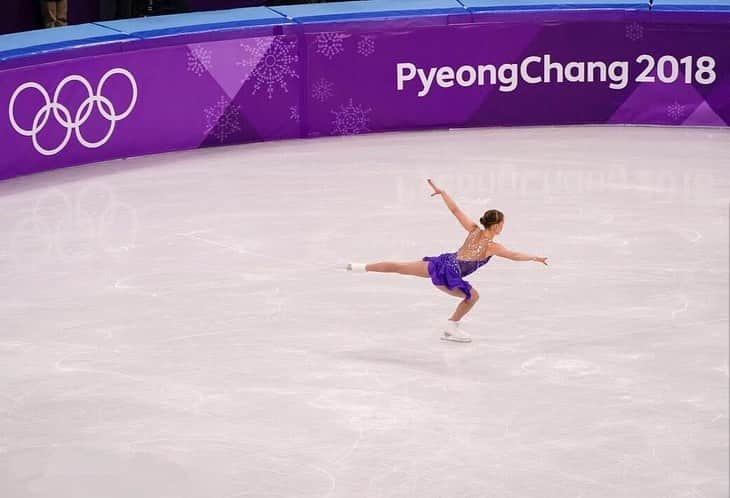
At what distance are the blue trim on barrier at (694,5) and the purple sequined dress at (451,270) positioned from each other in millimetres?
6618

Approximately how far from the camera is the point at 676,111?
1317 centimetres

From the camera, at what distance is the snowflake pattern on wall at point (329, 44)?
511 inches

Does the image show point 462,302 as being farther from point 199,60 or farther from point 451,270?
point 199,60

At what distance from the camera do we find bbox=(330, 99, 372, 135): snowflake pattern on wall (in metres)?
13.2

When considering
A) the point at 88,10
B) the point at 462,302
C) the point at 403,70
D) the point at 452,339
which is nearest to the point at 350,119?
the point at 403,70

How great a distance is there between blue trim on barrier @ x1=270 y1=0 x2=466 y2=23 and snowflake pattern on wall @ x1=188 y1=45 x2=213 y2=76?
3.36ft

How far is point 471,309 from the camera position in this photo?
8391 millimetres

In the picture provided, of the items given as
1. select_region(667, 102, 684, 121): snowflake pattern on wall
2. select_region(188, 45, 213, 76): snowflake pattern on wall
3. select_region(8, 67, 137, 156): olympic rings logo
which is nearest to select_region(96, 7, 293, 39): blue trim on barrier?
select_region(188, 45, 213, 76): snowflake pattern on wall

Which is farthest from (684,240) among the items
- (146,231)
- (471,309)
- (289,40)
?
(289,40)

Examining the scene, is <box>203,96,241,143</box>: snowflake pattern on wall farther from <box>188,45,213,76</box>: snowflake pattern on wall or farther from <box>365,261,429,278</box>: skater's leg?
<box>365,261,429,278</box>: skater's leg

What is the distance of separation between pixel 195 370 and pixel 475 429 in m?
1.84

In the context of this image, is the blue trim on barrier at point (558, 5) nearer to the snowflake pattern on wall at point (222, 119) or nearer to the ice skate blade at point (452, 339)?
the snowflake pattern on wall at point (222, 119)

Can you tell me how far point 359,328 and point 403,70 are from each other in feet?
18.6

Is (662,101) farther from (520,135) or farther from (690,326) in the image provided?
(690,326)
